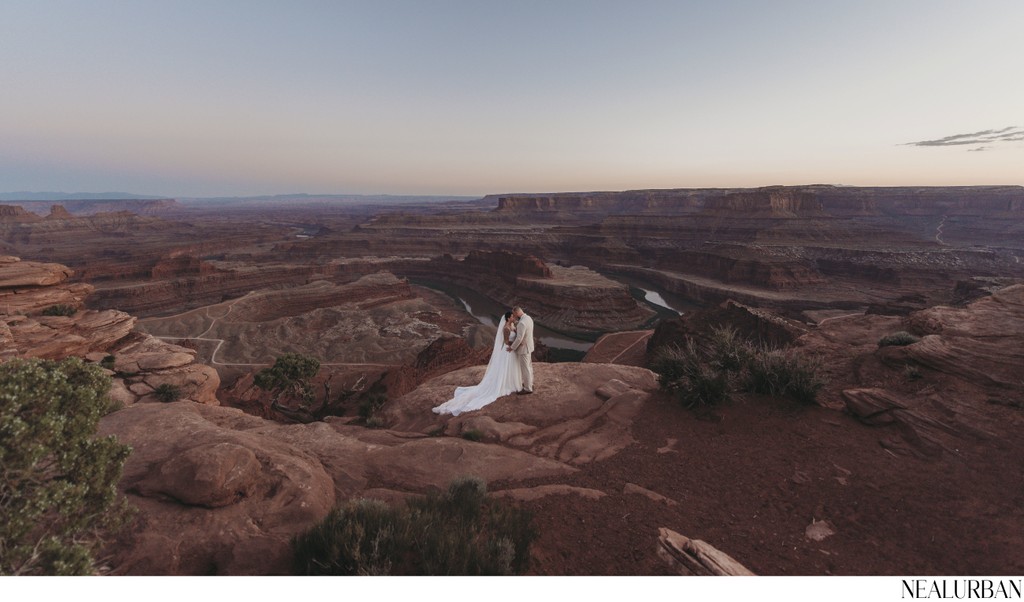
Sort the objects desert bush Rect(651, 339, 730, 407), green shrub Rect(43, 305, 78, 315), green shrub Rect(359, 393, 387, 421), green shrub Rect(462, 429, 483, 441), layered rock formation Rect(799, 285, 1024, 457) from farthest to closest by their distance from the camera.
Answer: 1. green shrub Rect(43, 305, 78, 315)
2. green shrub Rect(359, 393, 387, 421)
3. desert bush Rect(651, 339, 730, 407)
4. green shrub Rect(462, 429, 483, 441)
5. layered rock formation Rect(799, 285, 1024, 457)

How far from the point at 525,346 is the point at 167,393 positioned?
14626mm

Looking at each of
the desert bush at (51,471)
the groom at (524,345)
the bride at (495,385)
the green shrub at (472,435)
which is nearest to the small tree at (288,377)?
the bride at (495,385)

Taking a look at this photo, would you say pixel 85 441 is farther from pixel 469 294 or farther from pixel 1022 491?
pixel 469 294

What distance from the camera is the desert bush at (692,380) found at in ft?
26.1

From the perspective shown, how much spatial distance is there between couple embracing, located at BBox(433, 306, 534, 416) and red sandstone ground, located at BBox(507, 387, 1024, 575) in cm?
296

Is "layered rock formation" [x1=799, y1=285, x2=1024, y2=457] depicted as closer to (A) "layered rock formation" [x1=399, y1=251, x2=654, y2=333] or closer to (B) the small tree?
(B) the small tree

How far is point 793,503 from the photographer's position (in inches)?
210

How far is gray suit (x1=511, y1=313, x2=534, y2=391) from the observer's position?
8734 millimetres

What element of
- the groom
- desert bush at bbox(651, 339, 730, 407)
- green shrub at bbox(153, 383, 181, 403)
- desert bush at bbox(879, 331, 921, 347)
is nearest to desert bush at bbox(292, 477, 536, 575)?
the groom

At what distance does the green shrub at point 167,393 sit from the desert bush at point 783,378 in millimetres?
18846

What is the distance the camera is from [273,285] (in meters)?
60.8

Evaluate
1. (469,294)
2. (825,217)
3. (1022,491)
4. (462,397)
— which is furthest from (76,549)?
(825,217)

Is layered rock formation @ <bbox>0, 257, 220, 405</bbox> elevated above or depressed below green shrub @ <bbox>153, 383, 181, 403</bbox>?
above

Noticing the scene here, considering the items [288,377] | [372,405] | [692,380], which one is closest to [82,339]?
[288,377]
